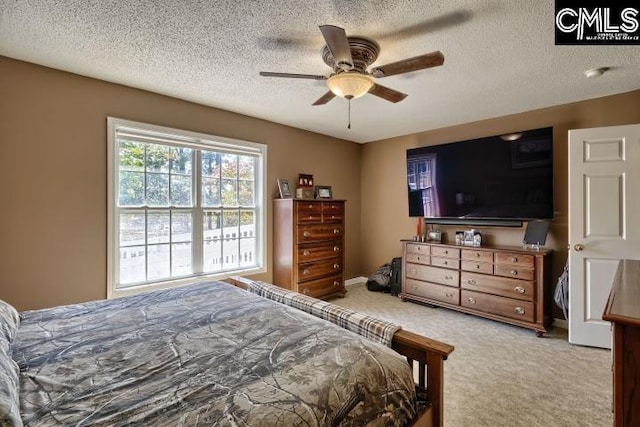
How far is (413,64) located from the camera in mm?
1955

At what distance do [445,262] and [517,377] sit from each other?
5.35 feet

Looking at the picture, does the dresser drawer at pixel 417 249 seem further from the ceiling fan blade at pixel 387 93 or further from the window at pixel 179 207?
the ceiling fan blade at pixel 387 93

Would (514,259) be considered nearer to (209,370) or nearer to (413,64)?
(413,64)

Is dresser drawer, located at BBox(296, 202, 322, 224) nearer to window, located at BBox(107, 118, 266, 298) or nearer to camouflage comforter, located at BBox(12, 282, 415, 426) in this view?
window, located at BBox(107, 118, 266, 298)

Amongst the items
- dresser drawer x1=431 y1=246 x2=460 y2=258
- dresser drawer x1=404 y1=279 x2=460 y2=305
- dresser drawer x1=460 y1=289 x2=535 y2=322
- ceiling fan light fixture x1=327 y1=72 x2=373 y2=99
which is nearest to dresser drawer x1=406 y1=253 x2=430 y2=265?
dresser drawer x1=431 y1=246 x2=460 y2=258

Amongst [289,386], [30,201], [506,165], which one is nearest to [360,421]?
[289,386]

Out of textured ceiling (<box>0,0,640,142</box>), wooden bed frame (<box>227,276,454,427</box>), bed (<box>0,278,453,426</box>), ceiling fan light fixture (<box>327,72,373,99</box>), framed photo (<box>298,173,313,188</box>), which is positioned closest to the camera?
bed (<box>0,278,453,426</box>)

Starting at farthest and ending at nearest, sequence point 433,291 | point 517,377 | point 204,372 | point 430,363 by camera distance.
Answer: point 433,291
point 517,377
point 430,363
point 204,372

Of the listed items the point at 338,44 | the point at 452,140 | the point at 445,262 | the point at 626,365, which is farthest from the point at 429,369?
the point at 452,140

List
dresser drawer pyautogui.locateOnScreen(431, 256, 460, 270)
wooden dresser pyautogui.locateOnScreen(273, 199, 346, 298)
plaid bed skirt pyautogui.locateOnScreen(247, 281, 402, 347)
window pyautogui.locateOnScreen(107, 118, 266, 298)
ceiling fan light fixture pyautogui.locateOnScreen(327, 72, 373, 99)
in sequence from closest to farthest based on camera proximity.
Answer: plaid bed skirt pyautogui.locateOnScreen(247, 281, 402, 347) < ceiling fan light fixture pyautogui.locateOnScreen(327, 72, 373, 99) < window pyautogui.locateOnScreen(107, 118, 266, 298) < dresser drawer pyautogui.locateOnScreen(431, 256, 460, 270) < wooden dresser pyautogui.locateOnScreen(273, 199, 346, 298)

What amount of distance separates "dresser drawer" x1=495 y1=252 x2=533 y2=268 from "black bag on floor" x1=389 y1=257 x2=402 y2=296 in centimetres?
138

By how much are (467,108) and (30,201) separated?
169 inches

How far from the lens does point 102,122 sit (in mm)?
2857

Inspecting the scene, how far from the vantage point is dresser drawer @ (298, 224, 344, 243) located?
3982 mm
